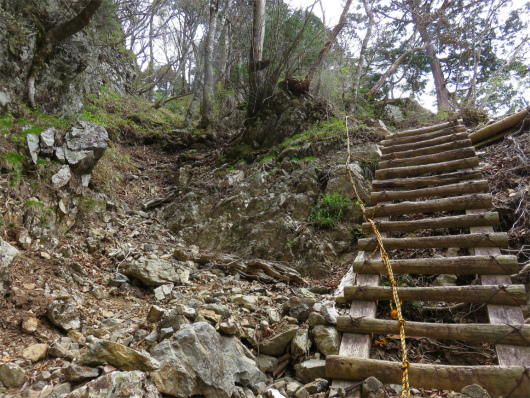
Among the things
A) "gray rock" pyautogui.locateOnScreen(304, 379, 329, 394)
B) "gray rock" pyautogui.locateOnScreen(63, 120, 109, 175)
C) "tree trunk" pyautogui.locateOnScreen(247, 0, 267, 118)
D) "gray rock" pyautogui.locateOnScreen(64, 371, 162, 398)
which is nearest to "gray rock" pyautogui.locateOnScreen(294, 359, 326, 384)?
"gray rock" pyautogui.locateOnScreen(304, 379, 329, 394)

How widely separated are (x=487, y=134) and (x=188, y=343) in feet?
19.0

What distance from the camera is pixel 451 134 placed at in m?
5.45

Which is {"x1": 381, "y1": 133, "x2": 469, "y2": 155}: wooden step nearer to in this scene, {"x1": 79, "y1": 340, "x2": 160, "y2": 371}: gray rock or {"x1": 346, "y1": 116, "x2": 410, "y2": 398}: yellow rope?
{"x1": 346, "y1": 116, "x2": 410, "y2": 398}: yellow rope

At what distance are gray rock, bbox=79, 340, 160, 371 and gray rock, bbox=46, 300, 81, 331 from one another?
75cm

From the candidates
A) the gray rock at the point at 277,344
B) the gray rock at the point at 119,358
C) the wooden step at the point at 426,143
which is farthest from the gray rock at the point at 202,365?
the wooden step at the point at 426,143

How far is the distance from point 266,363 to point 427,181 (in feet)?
11.9

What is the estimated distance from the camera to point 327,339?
2.70 m

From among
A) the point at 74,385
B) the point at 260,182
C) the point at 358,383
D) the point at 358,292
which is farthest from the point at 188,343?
the point at 260,182

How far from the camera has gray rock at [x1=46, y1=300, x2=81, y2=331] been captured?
2.62m

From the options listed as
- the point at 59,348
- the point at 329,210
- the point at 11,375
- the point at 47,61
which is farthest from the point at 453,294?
the point at 47,61

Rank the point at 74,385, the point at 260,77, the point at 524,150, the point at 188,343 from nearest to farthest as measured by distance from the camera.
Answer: the point at 74,385 → the point at 188,343 → the point at 524,150 → the point at 260,77

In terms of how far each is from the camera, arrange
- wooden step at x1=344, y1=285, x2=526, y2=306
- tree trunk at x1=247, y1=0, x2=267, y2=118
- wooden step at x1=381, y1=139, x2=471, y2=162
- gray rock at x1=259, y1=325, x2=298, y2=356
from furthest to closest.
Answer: tree trunk at x1=247, y1=0, x2=267, y2=118 < wooden step at x1=381, y1=139, x2=471, y2=162 < gray rock at x1=259, y1=325, x2=298, y2=356 < wooden step at x1=344, y1=285, x2=526, y2=306

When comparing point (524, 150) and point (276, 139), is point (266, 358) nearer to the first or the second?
point (524, 150)

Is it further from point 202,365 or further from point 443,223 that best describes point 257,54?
point 202,365
